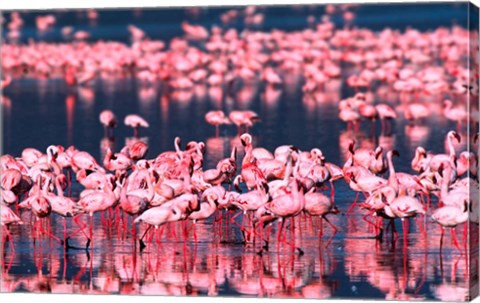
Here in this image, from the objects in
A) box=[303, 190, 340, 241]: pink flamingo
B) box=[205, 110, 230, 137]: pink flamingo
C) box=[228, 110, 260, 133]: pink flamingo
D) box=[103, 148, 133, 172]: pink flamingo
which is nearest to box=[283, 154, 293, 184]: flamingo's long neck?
box=[303, 190, 340, 241]: pink flamingo

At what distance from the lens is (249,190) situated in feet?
43.6

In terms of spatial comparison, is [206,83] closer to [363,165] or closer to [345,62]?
[345,62]

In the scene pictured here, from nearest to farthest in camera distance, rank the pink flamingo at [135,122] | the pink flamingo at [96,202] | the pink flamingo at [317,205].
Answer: the pink flamingo at [317,205], the pink flamingo at [96,202], the pink flamingo at [135,122]

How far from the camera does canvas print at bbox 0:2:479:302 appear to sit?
10.3 metres

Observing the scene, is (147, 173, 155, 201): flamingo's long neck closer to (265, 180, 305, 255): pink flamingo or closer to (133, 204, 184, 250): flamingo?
(133, 204, 184, 250): flamingo

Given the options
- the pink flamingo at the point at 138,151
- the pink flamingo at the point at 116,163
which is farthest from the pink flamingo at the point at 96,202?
the pink flamingo at the point at 138,151

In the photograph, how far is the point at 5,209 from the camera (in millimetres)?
11281

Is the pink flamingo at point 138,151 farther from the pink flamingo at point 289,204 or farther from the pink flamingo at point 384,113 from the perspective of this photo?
the pink flamingo at point 384,113

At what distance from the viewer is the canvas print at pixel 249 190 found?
33.8ft

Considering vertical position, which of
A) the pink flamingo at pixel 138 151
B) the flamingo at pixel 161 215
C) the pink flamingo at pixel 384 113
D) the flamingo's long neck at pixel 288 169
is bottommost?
the flamingo at pixel 161 215

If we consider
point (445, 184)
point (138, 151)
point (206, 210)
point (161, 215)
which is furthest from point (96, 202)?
point (138, 151)

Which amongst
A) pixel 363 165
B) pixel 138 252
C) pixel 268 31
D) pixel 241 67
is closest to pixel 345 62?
pixel 241 67

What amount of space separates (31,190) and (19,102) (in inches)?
412

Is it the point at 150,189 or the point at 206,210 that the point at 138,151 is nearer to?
the point at 150,189
